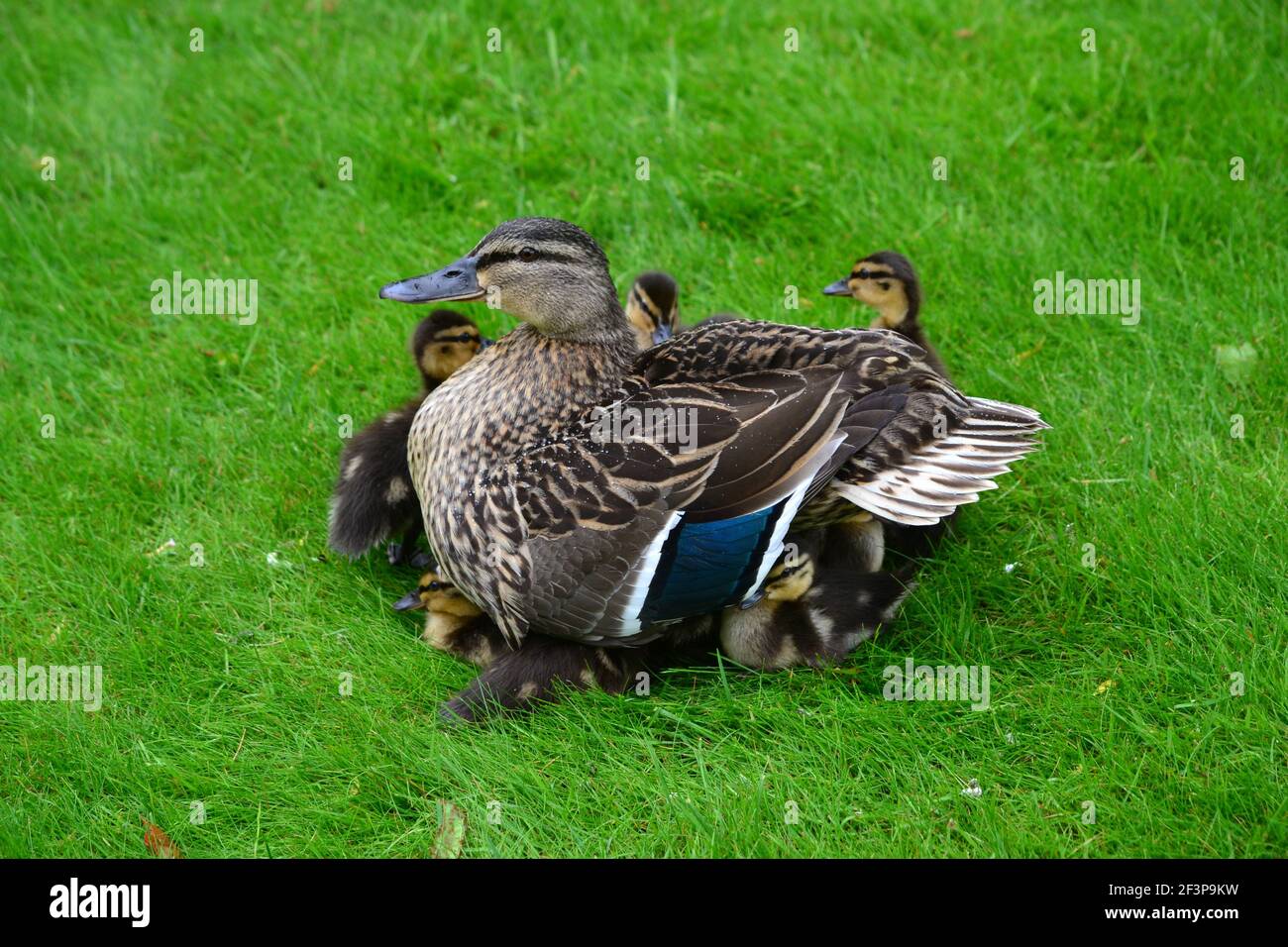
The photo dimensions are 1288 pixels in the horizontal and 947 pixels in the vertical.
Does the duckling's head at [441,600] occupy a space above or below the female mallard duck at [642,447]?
below

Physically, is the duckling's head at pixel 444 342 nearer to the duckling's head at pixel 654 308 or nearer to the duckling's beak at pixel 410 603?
the duckling's head at pixel 654 308

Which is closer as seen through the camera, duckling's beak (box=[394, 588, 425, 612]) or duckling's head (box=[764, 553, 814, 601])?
duckling's head (box=[764, 553, 814, 601])

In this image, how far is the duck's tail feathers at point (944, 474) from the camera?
10.4ft

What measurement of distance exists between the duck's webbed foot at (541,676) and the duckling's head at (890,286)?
1.40 m

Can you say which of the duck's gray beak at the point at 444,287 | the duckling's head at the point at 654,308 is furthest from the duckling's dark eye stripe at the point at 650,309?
the duck's gray beak at the point at 444,287

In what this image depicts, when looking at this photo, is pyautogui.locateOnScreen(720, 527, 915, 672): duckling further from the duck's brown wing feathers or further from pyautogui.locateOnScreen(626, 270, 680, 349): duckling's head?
pyautogui.locateOnScreen(626, 270, 680, 349): duckling's head

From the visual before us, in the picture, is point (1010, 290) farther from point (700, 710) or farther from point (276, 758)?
point (276, 758)

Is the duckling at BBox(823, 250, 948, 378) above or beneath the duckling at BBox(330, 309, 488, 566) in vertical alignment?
above

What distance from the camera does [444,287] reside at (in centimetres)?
343

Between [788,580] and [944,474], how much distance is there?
483mm

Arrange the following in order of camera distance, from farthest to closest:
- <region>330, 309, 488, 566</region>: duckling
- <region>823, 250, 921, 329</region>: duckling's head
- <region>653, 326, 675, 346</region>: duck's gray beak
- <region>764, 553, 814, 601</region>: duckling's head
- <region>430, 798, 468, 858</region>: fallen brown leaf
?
1. <region>653, 326, 675, 346</region>: duck's gray beak
2. <region>823, 250, 921, 329</region>: duckling's head
3. <region>330, 309, 488, 566</region>: duckling
4. <region>764, 553, 814, 601</region>: duckling's head
5. <region>430, 798, 468, 858</region>: fallen brown leaf

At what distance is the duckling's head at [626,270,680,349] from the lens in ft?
13.4

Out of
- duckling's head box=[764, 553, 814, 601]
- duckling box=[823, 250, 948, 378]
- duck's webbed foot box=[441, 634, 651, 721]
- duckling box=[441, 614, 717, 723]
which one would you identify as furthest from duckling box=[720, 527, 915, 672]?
duckling box=[823, 250, 948, 378]

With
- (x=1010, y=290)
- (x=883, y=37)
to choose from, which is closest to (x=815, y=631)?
(x=1010, y=290)
